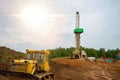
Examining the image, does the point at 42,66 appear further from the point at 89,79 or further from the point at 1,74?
the point at 89,79

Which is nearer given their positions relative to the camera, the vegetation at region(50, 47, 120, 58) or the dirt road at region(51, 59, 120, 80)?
the dirt road at region(51, 59, 120, 80)

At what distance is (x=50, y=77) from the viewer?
2258cm

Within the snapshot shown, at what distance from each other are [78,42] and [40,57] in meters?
53.0

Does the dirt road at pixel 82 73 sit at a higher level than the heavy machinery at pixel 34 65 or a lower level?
lower

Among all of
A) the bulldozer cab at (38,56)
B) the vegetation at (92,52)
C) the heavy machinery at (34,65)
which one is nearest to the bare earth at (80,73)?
the heavy machinery at (34,65)

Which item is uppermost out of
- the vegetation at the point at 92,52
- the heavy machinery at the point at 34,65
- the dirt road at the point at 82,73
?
the vegetation at the point at 92,52

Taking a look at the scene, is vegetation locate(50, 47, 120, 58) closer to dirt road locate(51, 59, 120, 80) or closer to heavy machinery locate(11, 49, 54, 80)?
dirt road locate(51, 59, 120, 80)

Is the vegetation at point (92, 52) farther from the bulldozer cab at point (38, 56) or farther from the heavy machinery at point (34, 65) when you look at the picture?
the bulldozer cab at point (38, 56)

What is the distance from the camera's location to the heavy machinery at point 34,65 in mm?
19109

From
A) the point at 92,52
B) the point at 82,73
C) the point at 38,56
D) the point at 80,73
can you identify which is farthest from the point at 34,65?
the point at 92,52

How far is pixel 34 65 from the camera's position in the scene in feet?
64.6

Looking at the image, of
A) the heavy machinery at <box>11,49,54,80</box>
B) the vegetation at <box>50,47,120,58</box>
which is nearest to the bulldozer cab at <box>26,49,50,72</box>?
the heavy machinery at <box>11,49,54,80</box>

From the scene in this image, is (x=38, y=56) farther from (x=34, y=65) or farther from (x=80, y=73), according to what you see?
(x=80, y=73)

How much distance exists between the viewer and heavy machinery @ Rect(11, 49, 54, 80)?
19.1 metres
